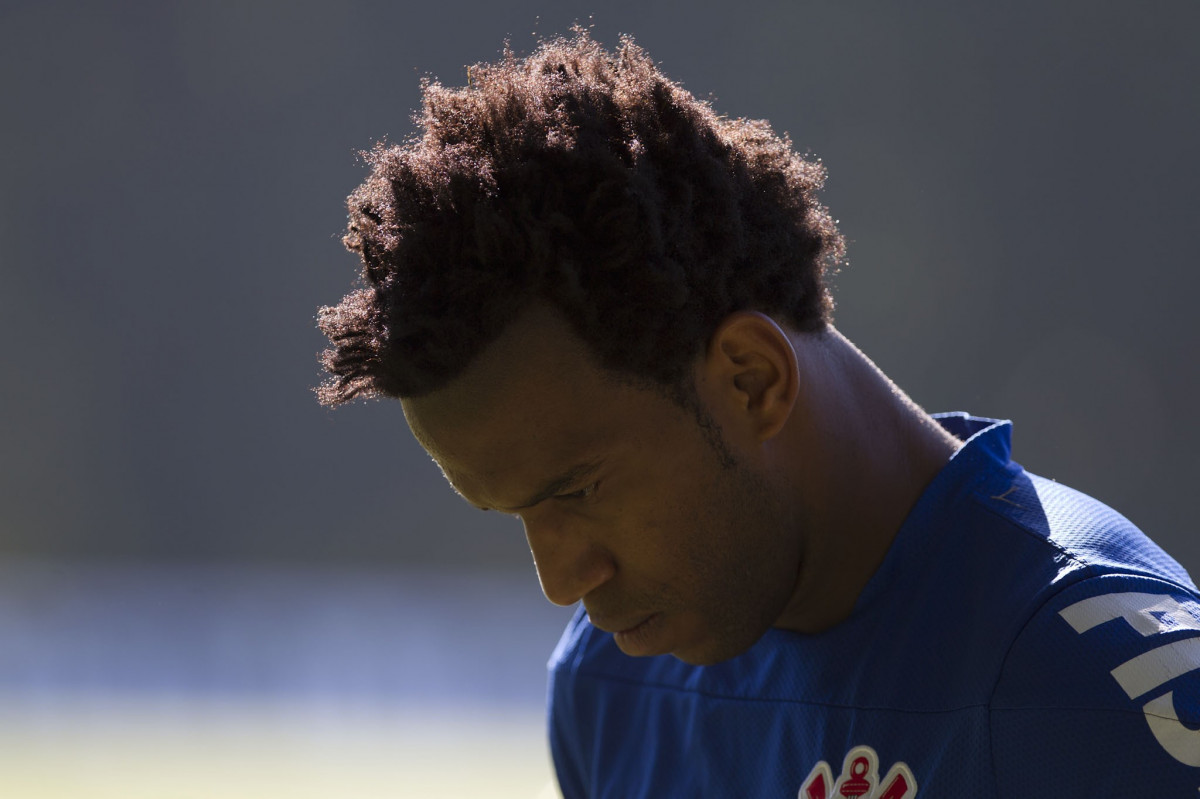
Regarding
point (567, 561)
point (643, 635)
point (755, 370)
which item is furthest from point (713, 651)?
point (755, 370)

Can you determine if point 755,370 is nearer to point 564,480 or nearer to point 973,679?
point 564,480

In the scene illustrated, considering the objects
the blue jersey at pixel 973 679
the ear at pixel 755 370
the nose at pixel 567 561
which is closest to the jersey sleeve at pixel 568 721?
the blue jersey at pixel 973 679

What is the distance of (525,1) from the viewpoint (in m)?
5.96

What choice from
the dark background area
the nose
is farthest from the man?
the dark background area

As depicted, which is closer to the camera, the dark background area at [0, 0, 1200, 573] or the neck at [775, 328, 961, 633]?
the neck at [775, 328, 961, 633]

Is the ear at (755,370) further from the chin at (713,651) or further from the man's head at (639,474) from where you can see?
the chin at (713,651)

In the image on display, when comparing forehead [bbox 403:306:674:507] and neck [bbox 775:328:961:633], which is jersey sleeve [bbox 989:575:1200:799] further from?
forehead [bbox 403:306:674:507]

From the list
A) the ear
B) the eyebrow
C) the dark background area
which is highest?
the dark background area

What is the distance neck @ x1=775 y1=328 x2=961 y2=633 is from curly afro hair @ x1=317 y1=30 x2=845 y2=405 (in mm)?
91

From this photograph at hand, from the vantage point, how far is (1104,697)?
920 mm

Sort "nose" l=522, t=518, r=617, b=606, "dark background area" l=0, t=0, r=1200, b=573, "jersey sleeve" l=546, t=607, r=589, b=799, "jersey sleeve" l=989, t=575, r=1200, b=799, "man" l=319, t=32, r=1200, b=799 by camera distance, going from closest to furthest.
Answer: "jersey sleeve" l=989, t=575, r=1200, b=799 < "man" l=319, t=32, r=1200, b=799 < "nose" l=522, t=518, r=617, b=606 < "jersey sleeve" l=546, t=607, r=589, b=799 < "dark background area" l=0, t=0, r=1200, b=573

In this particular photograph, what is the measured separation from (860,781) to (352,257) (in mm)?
5356

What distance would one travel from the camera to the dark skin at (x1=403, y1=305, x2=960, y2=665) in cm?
108

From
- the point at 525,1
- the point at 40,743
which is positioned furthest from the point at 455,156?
the point at 525,1
